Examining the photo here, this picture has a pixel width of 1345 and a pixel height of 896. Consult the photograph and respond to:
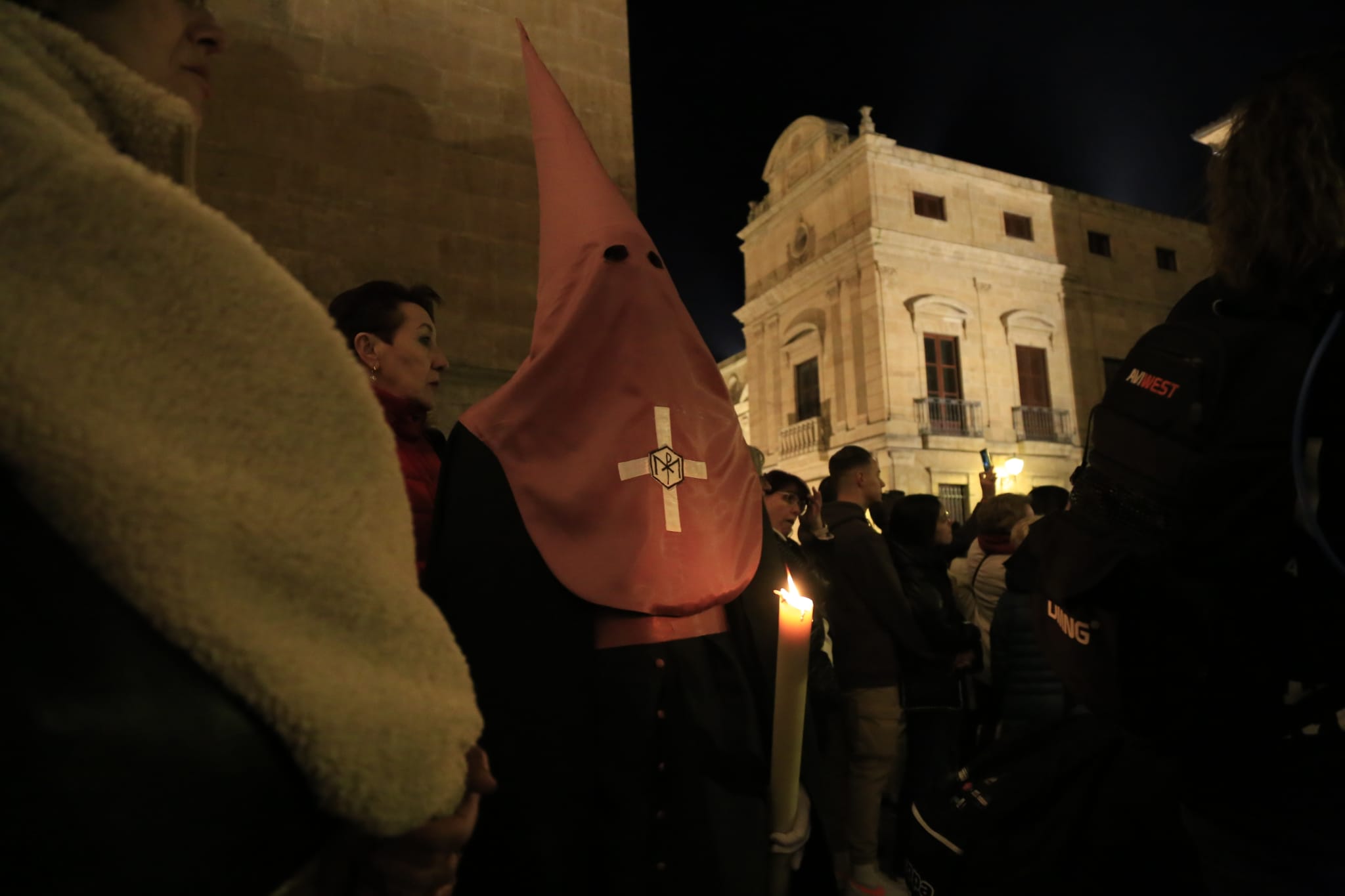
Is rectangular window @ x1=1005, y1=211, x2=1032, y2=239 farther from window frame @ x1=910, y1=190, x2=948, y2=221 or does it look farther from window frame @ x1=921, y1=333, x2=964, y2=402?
window frame @ x1=921, y1=333, x2=964, y2=402

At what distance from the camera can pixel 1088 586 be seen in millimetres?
1179

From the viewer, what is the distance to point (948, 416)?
18.8 meters

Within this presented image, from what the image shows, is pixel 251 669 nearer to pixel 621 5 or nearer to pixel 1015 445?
pixel 621 5

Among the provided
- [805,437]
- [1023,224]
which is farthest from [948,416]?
[1023,224]

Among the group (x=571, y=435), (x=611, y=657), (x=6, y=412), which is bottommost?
(x=611, y=657)

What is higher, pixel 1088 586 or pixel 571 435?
pixel 571 435

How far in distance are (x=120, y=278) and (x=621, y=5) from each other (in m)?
5.59

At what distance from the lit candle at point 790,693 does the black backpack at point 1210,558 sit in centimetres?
49

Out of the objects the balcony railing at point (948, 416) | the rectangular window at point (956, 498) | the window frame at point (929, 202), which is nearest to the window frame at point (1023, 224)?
the window frame at point (929, 202)

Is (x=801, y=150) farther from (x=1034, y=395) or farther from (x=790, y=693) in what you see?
(x=790, y=693)

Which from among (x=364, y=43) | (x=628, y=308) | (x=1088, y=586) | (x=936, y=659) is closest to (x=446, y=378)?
(x=364, y=43)

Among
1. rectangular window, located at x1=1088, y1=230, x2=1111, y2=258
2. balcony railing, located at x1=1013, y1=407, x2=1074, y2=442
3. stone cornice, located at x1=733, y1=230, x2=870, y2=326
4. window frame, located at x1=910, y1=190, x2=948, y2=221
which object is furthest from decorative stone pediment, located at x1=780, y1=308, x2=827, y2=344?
rectangular window, located at x1=1088, y1=230, x2=1111, y2=258

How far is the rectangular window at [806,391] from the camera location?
67.1ft

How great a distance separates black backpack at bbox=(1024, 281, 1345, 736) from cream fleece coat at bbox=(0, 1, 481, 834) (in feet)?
3.40
